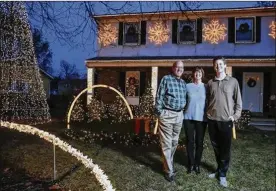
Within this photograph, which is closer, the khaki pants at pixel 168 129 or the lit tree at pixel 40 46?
the khaki pants at pixel 168 129

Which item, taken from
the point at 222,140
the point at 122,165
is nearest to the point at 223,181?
the point at 222,140

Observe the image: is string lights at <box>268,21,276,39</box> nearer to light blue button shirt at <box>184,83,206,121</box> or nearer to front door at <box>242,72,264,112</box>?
front door at <box>242,72,264,112</box>

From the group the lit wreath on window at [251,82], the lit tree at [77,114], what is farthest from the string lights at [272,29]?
the lit tree at [77,114]

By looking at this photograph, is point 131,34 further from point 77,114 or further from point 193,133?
point 193,133

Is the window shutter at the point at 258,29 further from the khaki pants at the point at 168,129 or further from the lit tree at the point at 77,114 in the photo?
the khaki pants at the point at 168,129

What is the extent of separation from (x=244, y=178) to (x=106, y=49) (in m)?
16.7

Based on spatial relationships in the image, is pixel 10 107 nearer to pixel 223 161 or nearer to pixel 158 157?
pixel 158 157

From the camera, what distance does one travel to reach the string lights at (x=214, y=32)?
2022 centimetres

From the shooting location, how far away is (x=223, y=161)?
5.98 m

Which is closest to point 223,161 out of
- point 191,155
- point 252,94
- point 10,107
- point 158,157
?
point 191,155

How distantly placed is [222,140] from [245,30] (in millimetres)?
15248

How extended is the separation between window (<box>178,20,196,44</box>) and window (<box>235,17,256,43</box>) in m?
2.16

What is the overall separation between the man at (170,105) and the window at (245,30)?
1497 cm

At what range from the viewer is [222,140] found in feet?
19.4
